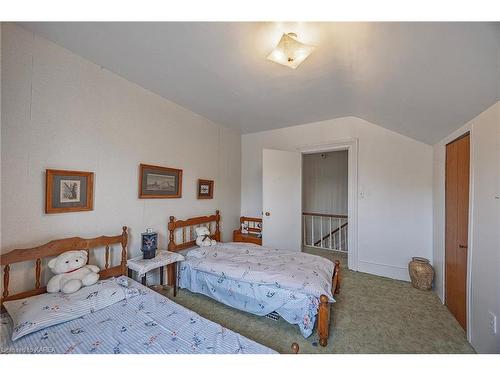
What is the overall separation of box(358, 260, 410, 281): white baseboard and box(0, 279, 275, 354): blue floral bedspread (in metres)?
2.79

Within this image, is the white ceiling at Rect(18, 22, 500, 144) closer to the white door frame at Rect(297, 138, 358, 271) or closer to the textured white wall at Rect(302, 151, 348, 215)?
the white door frame at Rect(297, 138, 358, 271)

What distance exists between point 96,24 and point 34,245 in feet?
5.91

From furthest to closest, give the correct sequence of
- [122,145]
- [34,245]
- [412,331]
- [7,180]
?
[122,145], [412,331], [34,245], [7,180]

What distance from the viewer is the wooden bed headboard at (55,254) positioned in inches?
58.6

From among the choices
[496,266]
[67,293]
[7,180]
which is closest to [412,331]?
[496,266]

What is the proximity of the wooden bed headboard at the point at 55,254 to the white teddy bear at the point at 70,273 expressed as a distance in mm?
83

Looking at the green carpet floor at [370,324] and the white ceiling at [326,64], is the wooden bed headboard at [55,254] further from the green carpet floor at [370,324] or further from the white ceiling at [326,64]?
the white ceiling at [326,64]

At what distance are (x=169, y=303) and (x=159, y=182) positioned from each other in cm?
156

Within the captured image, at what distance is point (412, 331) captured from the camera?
1883 mm

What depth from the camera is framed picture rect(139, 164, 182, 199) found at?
2.49 meters

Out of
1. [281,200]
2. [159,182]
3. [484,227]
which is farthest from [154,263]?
[484,227]

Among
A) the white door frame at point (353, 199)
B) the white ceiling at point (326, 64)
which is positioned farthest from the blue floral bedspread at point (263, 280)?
the white ceiling at point (326, 64)

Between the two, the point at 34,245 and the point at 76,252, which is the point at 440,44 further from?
the point at 34,245

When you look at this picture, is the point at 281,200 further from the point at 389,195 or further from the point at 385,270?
the point at 385,270
